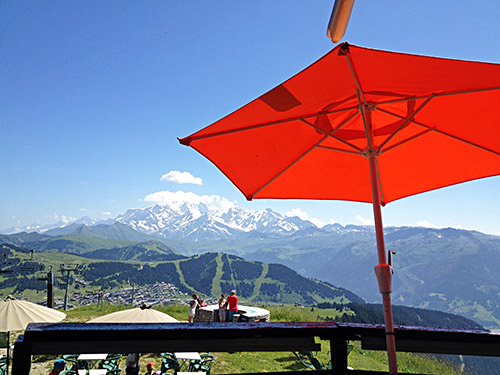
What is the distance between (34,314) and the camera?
9.77m

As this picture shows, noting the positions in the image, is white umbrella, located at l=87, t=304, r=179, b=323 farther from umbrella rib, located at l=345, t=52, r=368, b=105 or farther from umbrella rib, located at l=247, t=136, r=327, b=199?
umbrella rib, located at l=345, t=52, r=368, b=105

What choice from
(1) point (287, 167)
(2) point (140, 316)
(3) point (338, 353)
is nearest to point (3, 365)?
(2) point (140, 316)

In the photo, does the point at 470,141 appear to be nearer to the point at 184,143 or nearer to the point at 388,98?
the point at 388,98

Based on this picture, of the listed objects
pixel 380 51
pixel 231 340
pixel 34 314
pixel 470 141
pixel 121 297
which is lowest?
pixel 121 297

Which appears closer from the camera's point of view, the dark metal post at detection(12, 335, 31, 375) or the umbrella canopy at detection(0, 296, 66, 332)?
the dark metal post at detection(12, 335, 31, 375)

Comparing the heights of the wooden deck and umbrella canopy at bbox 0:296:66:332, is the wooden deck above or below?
above

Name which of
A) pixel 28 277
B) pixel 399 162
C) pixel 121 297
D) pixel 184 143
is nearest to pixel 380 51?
pixel 184 143

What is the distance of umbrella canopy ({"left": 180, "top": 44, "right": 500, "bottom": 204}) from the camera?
2.43 m

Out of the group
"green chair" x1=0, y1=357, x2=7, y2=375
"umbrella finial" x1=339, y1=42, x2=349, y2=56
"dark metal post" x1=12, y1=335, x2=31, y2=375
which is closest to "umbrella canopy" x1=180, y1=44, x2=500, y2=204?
"umbrella finial" x1=339, y1=42, x2=349, y2=56

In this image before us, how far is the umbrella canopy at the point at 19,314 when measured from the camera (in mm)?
9227

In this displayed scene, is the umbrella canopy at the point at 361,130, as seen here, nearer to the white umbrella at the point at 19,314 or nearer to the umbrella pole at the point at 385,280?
the umbrella pole at the point at 385,280

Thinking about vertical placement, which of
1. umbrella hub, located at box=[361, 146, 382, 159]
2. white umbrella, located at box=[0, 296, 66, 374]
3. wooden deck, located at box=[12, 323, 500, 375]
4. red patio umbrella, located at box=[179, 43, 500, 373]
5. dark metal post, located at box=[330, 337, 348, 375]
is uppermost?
red patio umbrella, located at box=[179, 43, 500, 373]

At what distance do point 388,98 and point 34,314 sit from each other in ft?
34.7

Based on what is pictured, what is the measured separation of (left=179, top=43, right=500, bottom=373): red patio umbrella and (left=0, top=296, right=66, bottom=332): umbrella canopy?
854 centimetres
